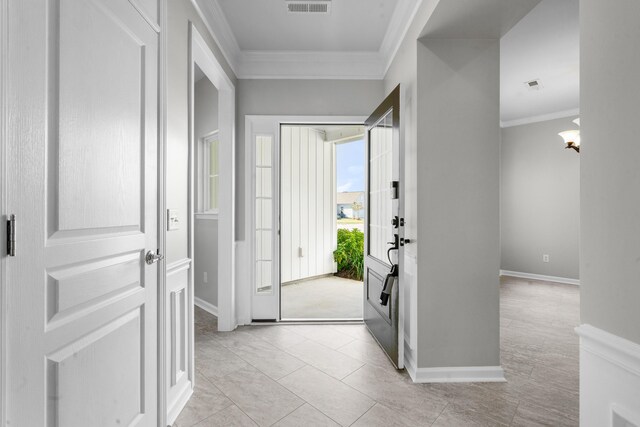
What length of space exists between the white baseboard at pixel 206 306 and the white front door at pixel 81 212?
2.12 m

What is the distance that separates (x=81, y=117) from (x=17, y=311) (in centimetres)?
61

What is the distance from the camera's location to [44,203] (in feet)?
3.02

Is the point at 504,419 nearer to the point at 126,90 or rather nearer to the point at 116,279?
the point at 116,279

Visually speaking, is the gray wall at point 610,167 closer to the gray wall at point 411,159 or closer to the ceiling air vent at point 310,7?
the gray wall at point 411,159

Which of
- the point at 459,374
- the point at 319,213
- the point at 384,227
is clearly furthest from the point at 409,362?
the point at 319,213

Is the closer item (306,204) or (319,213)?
(306,204)

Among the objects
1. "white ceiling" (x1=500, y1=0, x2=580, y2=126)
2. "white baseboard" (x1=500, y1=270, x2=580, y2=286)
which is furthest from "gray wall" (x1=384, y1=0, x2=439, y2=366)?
"white baseboard" (x1=500, y1=270, x2=580, y2=286)

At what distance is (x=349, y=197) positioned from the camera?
6.54 m

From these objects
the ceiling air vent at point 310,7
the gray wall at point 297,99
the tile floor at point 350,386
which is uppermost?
the ceiling air vent at point 310,7

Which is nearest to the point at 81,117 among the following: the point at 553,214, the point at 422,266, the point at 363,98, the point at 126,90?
the point at 126,90

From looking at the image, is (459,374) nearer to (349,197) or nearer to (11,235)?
(11,235)

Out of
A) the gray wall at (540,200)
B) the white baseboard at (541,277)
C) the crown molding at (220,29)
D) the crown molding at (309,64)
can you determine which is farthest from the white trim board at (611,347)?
the white baseboard at (541,277)

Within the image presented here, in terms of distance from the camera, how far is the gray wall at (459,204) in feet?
7.13

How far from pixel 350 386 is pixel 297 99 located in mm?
2572
